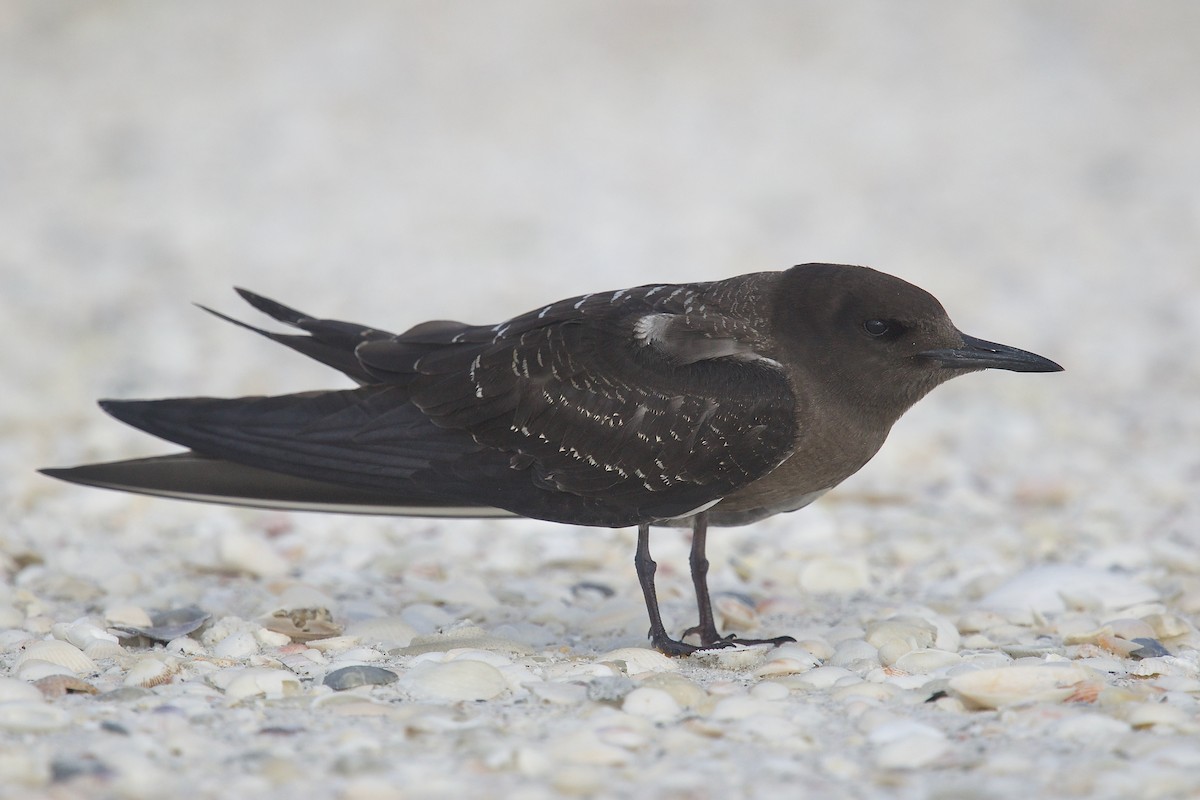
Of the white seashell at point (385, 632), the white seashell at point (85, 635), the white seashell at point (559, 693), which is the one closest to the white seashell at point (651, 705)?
the white seashell at point (559, 693)

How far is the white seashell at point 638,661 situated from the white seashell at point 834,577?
150 centimetres

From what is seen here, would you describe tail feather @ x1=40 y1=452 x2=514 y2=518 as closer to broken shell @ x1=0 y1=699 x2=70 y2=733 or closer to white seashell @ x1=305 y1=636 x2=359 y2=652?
white seashell @ x1=305 y1=636 x2=359 y2=652

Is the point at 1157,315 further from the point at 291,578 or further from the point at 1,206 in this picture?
the point at 1,206

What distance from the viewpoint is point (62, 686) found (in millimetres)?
4074

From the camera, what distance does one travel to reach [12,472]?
751 centimetres

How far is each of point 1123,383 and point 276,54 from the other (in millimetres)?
10391

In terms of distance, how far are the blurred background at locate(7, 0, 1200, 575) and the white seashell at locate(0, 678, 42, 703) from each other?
2.89 m

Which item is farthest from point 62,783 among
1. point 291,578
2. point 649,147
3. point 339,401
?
point 649,147

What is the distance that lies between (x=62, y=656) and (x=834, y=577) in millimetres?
3201

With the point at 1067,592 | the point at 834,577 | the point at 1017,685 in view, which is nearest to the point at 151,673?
the point at 1017,685

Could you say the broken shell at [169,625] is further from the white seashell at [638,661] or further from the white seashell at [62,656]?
the white seashell at [638,661]

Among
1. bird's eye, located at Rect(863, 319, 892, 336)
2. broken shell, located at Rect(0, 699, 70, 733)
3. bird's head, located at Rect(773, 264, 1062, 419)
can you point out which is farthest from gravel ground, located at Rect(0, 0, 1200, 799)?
bird's eye, located at Rect(863, 319, 892, 336)

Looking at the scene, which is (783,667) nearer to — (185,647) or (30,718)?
(185,647)

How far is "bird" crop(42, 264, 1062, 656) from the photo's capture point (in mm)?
4711
